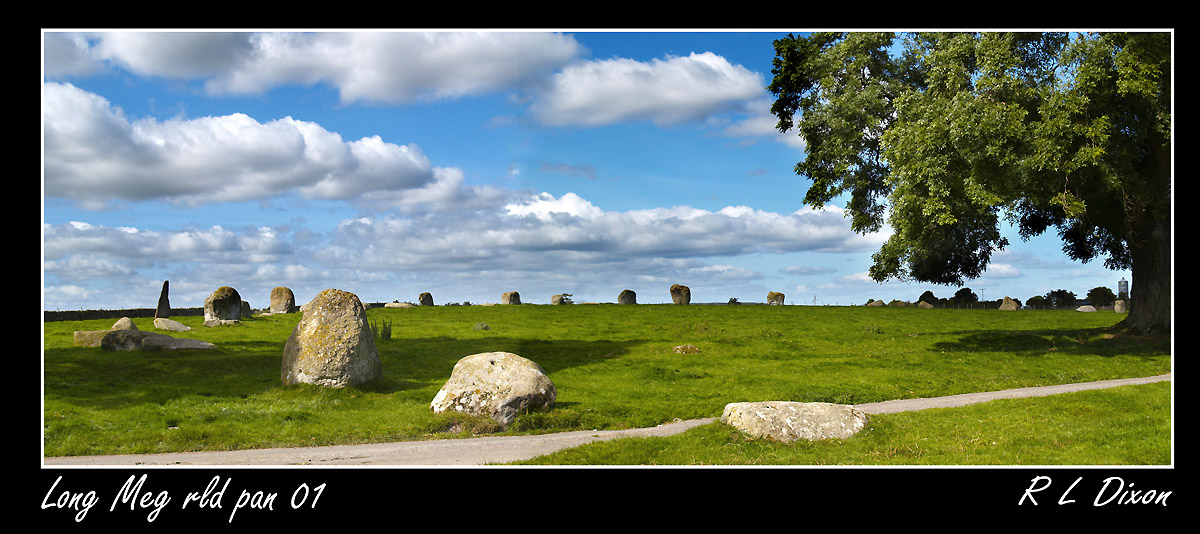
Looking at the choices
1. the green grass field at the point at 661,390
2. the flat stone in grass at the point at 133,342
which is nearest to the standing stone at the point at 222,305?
the green grass field at the point at 661,390

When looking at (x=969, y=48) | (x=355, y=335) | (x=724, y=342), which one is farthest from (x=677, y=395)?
(x=969, y=48)

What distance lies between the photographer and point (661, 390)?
2455cm

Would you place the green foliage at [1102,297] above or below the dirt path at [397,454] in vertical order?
above

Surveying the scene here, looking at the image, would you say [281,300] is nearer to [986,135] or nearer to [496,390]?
[496,390]

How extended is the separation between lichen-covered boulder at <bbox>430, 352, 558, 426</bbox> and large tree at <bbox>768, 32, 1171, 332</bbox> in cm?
1854

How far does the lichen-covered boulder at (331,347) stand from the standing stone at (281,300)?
3470 cm

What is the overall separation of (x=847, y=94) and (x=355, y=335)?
1012 inches

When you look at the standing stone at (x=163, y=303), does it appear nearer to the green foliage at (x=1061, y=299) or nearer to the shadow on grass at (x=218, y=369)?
the shadow on grass at (x=218, y=369)

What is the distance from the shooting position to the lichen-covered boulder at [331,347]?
22.6 meters

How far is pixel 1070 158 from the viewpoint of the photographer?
29141 mm

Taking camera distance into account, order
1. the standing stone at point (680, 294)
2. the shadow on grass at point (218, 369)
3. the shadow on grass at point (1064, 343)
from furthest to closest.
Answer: the standing stone at point (680, 294) < the shadow on grass at point (1064, 343) < the shadow on grass at point (218, 369)

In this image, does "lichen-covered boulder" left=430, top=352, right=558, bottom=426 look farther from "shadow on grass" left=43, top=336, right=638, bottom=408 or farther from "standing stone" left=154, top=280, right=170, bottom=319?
"standing stone" left=154, top=280, right=170, bottom=319

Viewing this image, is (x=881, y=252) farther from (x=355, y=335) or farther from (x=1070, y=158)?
(x=355, y=335)

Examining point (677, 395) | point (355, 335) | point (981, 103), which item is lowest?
point (677, 395)
